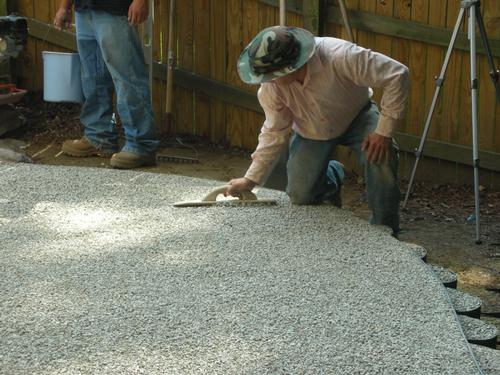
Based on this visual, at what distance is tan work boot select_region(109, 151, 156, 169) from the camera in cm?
561

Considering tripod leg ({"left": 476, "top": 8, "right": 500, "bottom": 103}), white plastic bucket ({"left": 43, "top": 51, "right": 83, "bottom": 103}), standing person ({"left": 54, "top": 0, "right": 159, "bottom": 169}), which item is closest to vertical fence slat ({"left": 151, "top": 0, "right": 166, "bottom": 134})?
white plastic bucket ({"left": 43, "top": 51, "right": 83, "bottom": 103})

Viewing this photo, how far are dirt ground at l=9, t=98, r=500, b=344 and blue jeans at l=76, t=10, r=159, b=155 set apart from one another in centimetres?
21

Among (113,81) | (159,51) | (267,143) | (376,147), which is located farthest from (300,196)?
(159,51)

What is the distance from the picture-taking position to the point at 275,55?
12.0 ft

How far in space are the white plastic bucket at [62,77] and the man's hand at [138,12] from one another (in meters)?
0.94

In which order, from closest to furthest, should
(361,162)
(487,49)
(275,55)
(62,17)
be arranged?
(275,55), (361,162), (487,49), (62,17)

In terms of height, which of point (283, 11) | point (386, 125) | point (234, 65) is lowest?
Answer: point (234, 65)

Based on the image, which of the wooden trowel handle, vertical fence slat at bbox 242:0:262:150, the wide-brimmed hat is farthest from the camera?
vertical fence slat at bbox 242:0:262:150

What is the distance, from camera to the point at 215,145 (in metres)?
6.89

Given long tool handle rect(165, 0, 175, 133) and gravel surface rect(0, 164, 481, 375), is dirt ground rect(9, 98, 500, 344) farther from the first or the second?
gravel surface rect(0, 164, 481, 375)

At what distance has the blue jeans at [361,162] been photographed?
13.4 feet

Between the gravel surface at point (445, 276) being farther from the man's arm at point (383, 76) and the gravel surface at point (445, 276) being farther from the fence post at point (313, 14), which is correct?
the fence post at point (313, 14)

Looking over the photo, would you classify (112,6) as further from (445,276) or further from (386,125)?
(445,276)

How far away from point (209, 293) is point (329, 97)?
1.24 m
